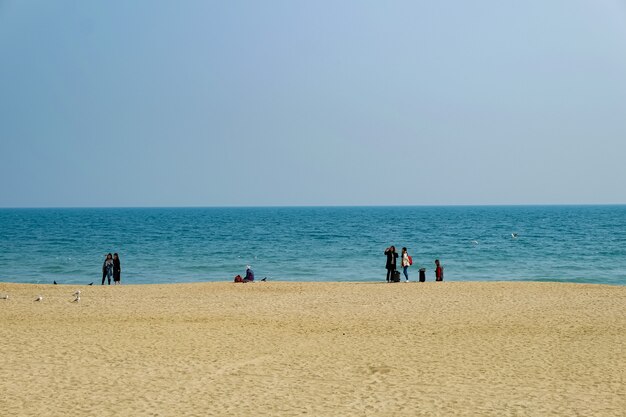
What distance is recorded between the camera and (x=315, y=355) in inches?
586

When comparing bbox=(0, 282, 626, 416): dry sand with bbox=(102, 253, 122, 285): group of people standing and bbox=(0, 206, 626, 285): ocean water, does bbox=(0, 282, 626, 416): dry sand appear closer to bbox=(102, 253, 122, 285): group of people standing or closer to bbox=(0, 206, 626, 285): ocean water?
bbox=(102, 253, 122, 285): group of people standing

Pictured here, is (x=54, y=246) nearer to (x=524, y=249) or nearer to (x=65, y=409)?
(x=524, y=249)

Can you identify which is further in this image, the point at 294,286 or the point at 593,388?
the point at 294,286

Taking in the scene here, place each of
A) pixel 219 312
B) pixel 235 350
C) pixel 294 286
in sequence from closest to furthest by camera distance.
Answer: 1. pixel 235 350
2. pixel 219 312
3. pixel 294 286

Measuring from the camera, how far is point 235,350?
15.3m

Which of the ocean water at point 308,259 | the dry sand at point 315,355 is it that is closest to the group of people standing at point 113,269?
the ocean water at point 308,259

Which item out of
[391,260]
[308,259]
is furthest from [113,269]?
[308,259]

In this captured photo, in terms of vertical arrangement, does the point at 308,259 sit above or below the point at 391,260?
below

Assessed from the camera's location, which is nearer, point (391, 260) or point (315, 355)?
point (315, 355)

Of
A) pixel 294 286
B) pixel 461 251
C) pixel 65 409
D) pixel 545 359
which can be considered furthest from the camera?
pixel 461 251

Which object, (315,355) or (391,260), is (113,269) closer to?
(391,260)

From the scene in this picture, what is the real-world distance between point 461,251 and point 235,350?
43673 millimetres

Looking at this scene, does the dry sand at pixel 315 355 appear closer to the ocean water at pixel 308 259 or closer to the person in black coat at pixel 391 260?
the person in black coat at pixel 391 260

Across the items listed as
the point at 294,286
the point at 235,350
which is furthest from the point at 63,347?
the point at 294,286
